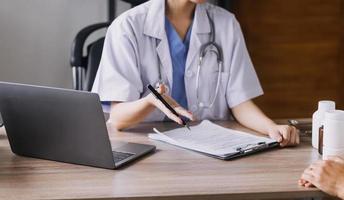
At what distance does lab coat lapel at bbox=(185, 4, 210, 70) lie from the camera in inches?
80.0

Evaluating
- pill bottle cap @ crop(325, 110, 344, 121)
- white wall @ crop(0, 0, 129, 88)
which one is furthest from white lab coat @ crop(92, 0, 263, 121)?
white wall @ crop(0, 0, 129, 88)

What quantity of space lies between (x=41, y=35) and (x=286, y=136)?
5.96 feet

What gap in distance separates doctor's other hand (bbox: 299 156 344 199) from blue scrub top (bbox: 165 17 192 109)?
2.43 feet

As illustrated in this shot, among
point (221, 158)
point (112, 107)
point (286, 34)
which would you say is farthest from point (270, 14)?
point (221, 158)

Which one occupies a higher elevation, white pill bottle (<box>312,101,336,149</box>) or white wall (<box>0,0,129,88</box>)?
white pill bottle (<box>312,101,336,149</box>)

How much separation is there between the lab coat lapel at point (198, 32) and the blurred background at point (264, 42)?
0.93 m

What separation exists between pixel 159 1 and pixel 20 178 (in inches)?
36.4

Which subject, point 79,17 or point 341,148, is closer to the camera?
point 341,148

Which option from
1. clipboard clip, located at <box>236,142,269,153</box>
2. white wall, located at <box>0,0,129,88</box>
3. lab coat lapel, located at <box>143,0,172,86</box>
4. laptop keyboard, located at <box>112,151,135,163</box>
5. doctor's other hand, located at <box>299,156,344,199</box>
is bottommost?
white wall, located at <box>0,0,129,88</box>

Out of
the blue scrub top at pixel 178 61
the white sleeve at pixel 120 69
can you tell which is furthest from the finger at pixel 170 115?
the blue scrub top at pixel 178 61

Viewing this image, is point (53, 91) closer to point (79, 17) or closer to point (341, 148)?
point (341, 148)

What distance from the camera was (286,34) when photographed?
308 cm

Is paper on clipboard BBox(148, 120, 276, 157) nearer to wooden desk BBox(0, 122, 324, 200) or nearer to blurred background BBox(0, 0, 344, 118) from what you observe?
wooden desk BBox(0, 122, 324, 200)

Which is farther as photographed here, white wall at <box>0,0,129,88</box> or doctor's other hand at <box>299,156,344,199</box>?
white wall at <box>0,0,129,88</box>
